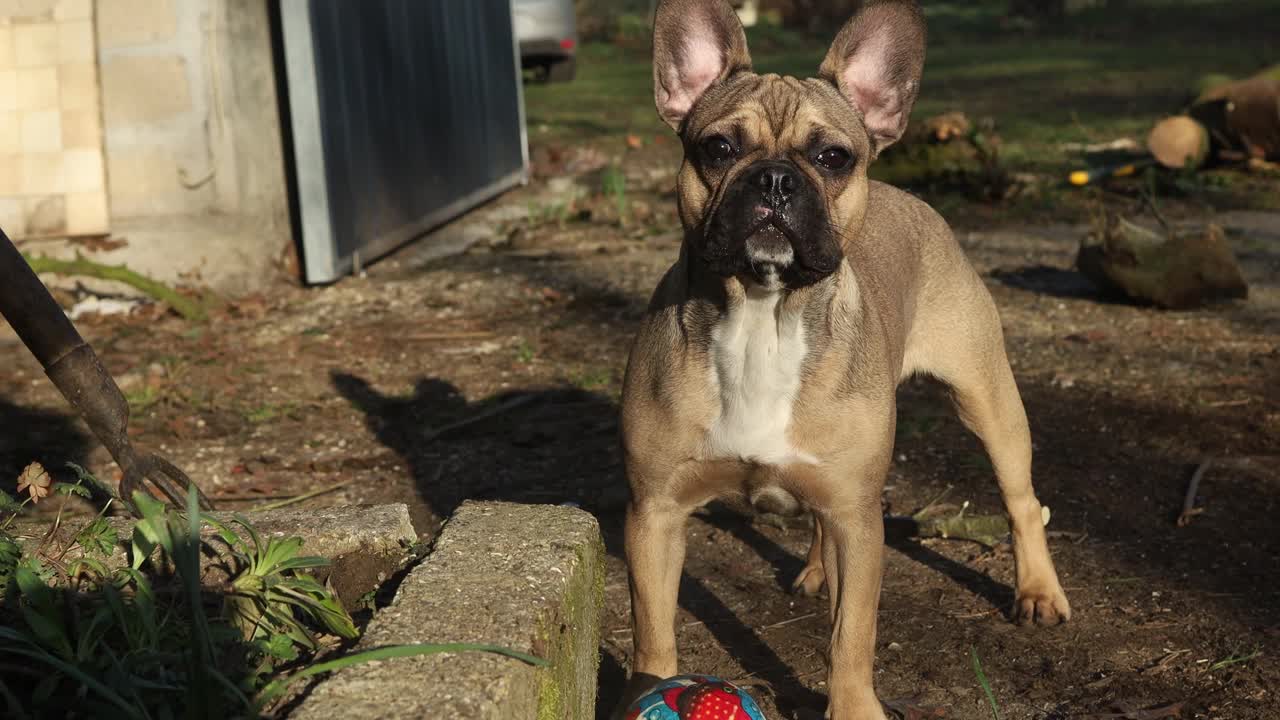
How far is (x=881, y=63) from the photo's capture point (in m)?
4.09

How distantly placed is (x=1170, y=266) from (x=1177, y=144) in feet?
13.4

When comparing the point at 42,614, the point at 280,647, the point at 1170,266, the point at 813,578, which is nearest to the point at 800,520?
the point at 813,578

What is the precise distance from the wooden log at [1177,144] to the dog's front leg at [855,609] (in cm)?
873

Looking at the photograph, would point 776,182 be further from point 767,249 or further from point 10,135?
point 10,135

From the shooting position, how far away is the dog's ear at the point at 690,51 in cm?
401

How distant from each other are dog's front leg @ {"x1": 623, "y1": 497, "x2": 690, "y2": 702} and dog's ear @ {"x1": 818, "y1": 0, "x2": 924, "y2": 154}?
1.32 meters

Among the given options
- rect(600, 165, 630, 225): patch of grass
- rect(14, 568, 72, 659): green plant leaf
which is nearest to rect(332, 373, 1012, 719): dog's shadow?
rect(14, 568, 72, 659): green plant leaf

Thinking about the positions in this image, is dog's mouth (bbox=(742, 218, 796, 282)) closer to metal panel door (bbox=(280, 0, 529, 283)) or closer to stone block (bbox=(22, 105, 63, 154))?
metal panel door (bbox=(280, 0, 529, 283))

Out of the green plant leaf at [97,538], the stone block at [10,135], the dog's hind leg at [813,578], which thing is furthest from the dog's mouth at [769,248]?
the stone block at [10,135]

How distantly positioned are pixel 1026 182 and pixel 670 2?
25.9ft

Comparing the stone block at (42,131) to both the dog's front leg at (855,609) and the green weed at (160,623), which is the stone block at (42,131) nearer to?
the green weed at (160,623)

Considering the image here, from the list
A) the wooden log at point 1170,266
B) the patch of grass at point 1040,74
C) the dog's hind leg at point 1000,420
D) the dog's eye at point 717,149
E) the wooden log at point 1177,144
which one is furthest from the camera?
the patch of grass at point 1040,74

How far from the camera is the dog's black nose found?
3555 millimetres

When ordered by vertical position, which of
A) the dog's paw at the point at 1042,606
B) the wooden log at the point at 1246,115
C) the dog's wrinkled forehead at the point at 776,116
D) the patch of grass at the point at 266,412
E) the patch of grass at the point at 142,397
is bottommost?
the dog's paw at the point at 1042,606
